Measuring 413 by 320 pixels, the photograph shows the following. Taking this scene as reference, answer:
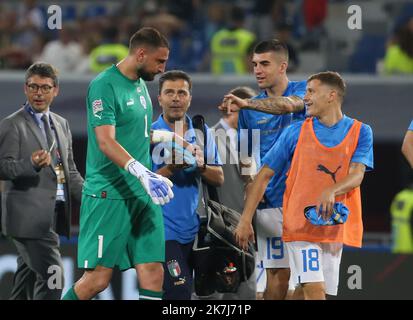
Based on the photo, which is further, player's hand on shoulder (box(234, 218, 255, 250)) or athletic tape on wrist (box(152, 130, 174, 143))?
athletic tape on wrist (box(152, 130, 174, 143))

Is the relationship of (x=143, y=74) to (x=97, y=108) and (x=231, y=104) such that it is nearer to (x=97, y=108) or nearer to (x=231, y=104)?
(x=97, y=108)

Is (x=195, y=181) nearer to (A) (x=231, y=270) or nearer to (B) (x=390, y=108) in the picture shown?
(A) (x=231, y=270)

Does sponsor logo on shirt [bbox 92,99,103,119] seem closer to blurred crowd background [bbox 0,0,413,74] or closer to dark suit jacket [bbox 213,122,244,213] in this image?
dark suit jacket [bbox 213,122,244,213]

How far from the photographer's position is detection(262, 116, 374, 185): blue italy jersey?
8.08 meters

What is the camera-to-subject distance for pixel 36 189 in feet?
28.5

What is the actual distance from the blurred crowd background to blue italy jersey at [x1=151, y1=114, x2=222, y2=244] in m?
5.43

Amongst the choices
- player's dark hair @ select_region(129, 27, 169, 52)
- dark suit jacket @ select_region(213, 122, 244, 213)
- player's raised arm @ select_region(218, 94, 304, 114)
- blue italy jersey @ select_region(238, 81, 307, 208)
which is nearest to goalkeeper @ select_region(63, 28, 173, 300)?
player's dark hair @ select_region(129, 27, 169, 52)

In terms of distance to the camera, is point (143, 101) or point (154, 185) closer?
point (154, 185)

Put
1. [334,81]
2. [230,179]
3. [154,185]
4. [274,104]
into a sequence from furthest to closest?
[230,179] < [274,104] < [334,81] < [154,185]

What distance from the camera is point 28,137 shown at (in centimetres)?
873

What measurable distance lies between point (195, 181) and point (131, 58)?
128cm

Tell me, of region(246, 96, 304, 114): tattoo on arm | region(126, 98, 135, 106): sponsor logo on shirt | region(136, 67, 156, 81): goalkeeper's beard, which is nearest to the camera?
region(126, 98, 135, 106): sponsor logo on shirt

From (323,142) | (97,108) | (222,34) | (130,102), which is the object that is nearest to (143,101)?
(130,102)

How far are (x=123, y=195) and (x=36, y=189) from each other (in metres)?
0.97
